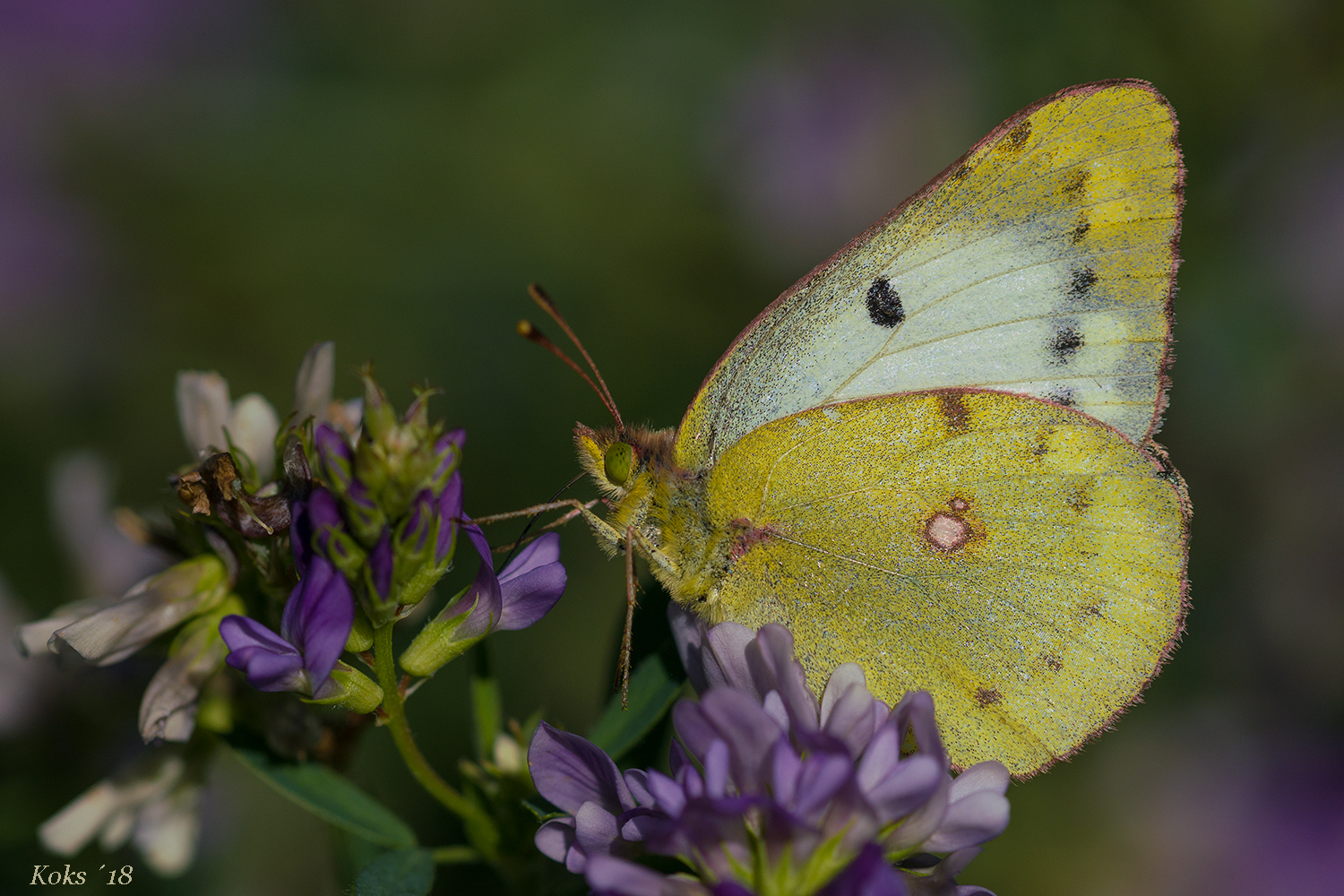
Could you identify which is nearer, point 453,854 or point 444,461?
point 444,461

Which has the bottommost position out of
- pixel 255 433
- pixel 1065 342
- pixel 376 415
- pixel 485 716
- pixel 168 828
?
pixel 168 828

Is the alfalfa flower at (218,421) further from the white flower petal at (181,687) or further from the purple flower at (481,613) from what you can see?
the purple flower at (481,613)

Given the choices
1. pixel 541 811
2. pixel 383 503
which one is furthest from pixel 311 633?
pixel 541 811

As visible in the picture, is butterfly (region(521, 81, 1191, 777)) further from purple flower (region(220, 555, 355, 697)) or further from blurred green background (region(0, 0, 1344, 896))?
blurred green background (region(0, 0, 1344, 896))

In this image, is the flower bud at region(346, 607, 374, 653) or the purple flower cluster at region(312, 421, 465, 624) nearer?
the purple flower cluster at region(312, 421, 465, 624)

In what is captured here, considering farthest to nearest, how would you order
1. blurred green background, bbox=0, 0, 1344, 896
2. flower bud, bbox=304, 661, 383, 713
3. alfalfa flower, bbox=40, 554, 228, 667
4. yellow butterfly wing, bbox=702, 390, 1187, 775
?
blurred green background, bbox=0, 0, 1344, 896, yellow butterfly wing, bbox=702, 390, 1187, 775, alfalfa flower, bbox=40, 554, 228, 667, flower bud, bbox=304, 661, 383, 713

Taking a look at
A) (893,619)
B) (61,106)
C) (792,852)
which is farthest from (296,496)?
(61,106)

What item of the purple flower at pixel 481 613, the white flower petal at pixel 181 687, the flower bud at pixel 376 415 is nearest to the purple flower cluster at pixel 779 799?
the purple flower at pixel 481 613

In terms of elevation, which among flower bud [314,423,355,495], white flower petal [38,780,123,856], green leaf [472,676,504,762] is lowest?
white flower petal [38,780,123,856]

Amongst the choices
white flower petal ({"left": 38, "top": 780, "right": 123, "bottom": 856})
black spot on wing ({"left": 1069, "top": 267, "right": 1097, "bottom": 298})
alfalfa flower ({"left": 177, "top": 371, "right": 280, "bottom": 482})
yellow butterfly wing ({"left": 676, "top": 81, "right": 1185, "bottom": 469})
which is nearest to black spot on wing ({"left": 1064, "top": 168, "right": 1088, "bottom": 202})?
yellow butterfly wing ({"left": 676, "top": 81, "right": 1185, "bottom": 469})

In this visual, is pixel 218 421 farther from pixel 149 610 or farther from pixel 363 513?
pixel 363 513
